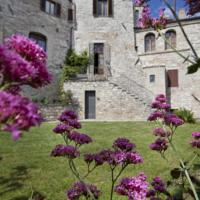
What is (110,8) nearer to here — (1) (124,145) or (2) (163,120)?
(2) (163,120)

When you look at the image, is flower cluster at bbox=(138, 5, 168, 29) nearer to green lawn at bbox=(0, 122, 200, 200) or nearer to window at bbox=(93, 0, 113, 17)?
green lawn at bbox=(0, 122, 200, 200)

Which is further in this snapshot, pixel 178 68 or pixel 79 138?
pixel 178 68

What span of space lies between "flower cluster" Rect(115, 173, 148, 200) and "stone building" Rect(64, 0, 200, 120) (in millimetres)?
19513

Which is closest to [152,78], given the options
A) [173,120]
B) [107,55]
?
[107,55]

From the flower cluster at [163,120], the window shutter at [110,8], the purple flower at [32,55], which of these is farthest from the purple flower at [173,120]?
the window shutter at [110,8]

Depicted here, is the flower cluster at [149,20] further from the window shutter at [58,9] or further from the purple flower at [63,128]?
the window shutter at [58,9]

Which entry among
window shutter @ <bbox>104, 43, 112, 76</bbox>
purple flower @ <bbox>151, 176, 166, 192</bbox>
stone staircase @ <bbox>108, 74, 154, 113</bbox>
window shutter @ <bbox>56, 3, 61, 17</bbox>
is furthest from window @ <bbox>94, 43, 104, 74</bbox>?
purple flower @ <bbox>151, 176, 166, 192</bbox>

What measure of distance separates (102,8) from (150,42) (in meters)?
4.94

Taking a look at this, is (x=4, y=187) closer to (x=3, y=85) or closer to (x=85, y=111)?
(x=3, y=85)

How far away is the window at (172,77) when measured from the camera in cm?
2381

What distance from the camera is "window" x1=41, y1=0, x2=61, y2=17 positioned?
72.3 ft

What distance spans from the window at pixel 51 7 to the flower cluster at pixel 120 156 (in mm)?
20895

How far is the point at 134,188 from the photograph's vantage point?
223cm

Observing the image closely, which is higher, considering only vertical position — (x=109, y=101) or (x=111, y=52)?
(x=111, y=52)
